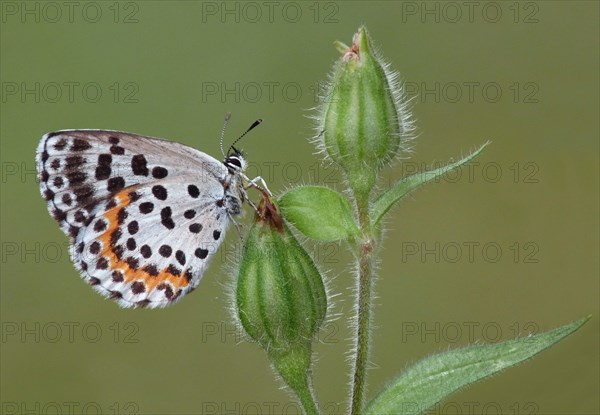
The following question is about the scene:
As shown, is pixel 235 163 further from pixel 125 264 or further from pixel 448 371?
pixel 448 371

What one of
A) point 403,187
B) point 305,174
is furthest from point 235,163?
point 305,174

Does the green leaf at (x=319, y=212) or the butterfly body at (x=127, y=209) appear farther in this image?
the butterfly body at (x=127, y=209)

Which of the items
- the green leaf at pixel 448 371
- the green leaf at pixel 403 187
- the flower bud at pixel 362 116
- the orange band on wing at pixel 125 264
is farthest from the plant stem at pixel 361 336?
the orange band on wing at pixel 125 264

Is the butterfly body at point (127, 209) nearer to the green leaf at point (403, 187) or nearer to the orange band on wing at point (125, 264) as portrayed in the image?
the orange band on wing at point (125, 264)

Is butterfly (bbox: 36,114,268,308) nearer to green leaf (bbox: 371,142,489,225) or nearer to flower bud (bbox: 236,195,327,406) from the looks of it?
flower bud (bbox: 236,195,327,406)

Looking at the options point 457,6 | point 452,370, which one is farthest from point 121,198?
point 457,6

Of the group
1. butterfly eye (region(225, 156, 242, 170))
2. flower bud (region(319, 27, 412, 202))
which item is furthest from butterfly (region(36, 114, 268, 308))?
flower bud (region(319, 27, 412, 202))
